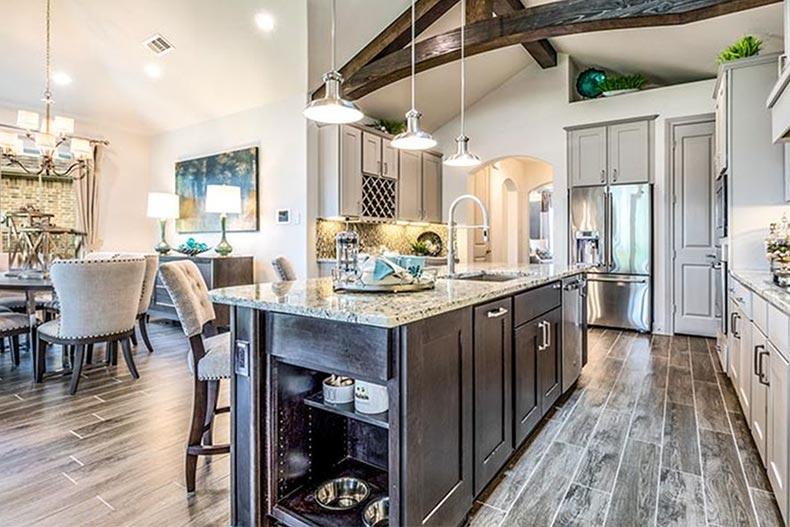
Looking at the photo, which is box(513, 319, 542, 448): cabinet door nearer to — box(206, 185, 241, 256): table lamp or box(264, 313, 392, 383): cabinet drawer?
box(264, 313, 392, 383): cabinet drawer

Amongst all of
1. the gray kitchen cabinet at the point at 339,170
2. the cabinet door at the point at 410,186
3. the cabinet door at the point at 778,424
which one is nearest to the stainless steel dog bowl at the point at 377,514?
the cabinet door at the point at 778,424

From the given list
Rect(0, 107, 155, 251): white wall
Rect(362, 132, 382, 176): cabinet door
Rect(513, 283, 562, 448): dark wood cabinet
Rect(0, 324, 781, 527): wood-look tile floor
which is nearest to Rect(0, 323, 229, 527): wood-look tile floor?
Rect(0, 324, 781, 527): wood-look tile floor

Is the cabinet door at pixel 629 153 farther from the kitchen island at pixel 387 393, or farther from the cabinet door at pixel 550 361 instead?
the kitchen island at pixel 387 393

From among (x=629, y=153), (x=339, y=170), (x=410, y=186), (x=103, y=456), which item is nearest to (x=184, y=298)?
(x=103, y=456)

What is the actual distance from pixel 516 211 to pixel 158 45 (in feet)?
21.2

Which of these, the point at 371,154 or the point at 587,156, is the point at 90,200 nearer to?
the point at 371,154

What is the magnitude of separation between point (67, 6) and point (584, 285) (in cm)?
552

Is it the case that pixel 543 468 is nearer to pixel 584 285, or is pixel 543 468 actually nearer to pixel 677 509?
pixel 677 509

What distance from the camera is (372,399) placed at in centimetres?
155

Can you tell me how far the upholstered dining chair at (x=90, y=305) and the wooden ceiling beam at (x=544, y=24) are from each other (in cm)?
299

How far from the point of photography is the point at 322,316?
145 centimetres

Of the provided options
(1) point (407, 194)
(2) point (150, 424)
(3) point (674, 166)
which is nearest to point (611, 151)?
(3) point (674, 166)

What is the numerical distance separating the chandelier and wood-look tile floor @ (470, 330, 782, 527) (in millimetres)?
4700

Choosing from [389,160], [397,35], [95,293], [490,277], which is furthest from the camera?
[389,160]
